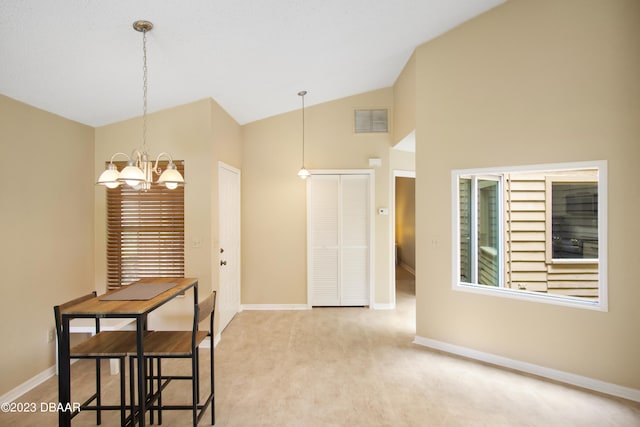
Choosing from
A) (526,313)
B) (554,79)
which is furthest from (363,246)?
(554,79)

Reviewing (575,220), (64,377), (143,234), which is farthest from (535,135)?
(143,234)

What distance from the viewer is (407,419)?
7.43ft

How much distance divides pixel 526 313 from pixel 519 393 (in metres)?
0.71

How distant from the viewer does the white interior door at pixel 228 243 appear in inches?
152

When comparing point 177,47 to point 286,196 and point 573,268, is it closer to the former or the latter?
point 286,196

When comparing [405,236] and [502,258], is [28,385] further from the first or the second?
[405,236]

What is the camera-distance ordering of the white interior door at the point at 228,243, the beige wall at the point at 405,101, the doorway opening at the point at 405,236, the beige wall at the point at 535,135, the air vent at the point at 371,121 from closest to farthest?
the beige wall at the point at 535,135
the beige wall at the point at 405,101
the white interior door at the point at 228,243
the air vent at the point at 371,121
the doorway opening at the point at 405,236

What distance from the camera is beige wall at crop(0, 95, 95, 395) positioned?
101 inches

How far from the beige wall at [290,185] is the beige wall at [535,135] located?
4.01ft

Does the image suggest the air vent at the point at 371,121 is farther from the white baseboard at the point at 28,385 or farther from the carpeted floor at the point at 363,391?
the white baseboard at the point at 28,385

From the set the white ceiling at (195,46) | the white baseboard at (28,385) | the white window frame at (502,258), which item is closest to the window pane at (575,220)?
the white window frame at (502,258)

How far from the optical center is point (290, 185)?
15.6 feet

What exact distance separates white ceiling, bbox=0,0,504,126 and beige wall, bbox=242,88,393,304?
864 mm

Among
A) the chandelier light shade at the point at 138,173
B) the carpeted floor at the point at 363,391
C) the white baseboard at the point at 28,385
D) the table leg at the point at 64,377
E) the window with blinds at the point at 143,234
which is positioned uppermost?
the chandelier light shade at the point at 138,173
